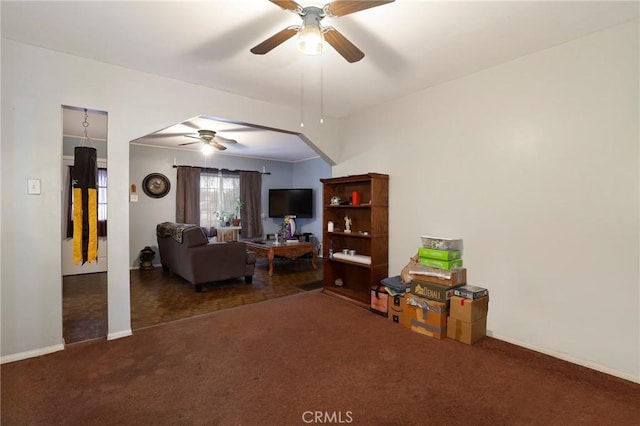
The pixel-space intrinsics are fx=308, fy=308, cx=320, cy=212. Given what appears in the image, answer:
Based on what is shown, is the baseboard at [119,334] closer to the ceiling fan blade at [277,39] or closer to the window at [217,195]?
the ceiling fan blade at [277,39]

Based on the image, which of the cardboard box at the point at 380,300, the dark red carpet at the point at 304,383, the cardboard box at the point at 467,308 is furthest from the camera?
the cardboard box at the point at 380,300

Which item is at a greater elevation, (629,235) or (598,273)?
(629,235)

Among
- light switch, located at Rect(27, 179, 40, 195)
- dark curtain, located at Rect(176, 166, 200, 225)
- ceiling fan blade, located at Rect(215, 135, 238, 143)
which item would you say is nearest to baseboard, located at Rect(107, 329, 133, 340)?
light switch, located at Rect(27, 179, 40, 195)

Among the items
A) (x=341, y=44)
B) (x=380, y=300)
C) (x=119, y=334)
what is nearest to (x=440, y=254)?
(x=380, y=300)

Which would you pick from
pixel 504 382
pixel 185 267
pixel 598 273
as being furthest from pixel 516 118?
pixel 185 267

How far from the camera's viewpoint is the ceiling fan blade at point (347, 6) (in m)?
1.59

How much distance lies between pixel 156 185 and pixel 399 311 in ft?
17.3

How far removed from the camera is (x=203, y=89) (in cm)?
328

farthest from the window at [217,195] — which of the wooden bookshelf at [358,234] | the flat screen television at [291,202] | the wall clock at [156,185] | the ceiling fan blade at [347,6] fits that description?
the ceiling fan blade at [347,6]

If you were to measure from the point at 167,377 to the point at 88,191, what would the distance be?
69.5 inches

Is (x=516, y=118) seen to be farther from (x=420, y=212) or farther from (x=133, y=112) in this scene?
(x=133, y=112)

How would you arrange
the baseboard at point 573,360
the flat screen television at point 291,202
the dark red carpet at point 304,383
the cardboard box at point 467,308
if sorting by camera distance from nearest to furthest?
1. the dark red carpet at point 304,383
2. the baseboard at point 573,360
3. the cardboard box at point 467,308
4. the flat screen television at point 291,202

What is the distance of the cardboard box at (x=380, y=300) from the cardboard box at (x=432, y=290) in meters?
0.38

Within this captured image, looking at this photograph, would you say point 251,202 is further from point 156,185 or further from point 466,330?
point 466,330
